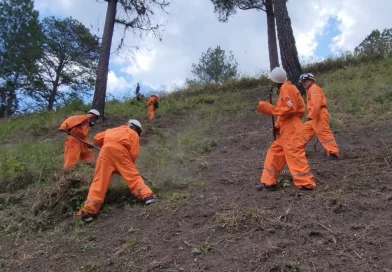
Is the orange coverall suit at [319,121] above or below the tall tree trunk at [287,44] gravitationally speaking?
below

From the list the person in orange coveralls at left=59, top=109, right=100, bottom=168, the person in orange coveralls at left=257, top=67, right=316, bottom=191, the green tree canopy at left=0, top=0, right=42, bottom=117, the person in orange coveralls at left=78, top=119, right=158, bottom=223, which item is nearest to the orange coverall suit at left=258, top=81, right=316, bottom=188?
the person in orange coveralls at left=257, top=67, right=316, bottom=191

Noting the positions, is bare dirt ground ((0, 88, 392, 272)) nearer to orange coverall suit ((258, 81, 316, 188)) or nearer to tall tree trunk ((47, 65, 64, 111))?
orange coverall suit ((258, 81, 316, 188))

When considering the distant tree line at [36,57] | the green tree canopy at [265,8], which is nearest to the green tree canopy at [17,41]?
the distant tree line at [36,57]

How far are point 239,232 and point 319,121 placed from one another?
3.30 meters

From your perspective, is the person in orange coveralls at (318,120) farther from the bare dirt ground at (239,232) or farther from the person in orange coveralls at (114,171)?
the person in orange coveralls at (114,171)

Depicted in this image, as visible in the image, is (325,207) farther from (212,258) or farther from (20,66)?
(20,66)

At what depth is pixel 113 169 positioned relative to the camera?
5559 mm

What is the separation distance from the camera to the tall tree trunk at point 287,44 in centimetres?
1120

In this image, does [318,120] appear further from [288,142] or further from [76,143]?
[76,143]

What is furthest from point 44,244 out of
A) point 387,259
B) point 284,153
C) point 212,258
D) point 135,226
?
point 387,259

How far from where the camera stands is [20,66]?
25969mm

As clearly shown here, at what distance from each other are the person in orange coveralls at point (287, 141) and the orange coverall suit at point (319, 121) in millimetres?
1366

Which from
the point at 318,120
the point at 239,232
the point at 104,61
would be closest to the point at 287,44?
the point at 318,120

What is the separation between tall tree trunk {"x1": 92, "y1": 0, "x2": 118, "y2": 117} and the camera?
13.2 metres
